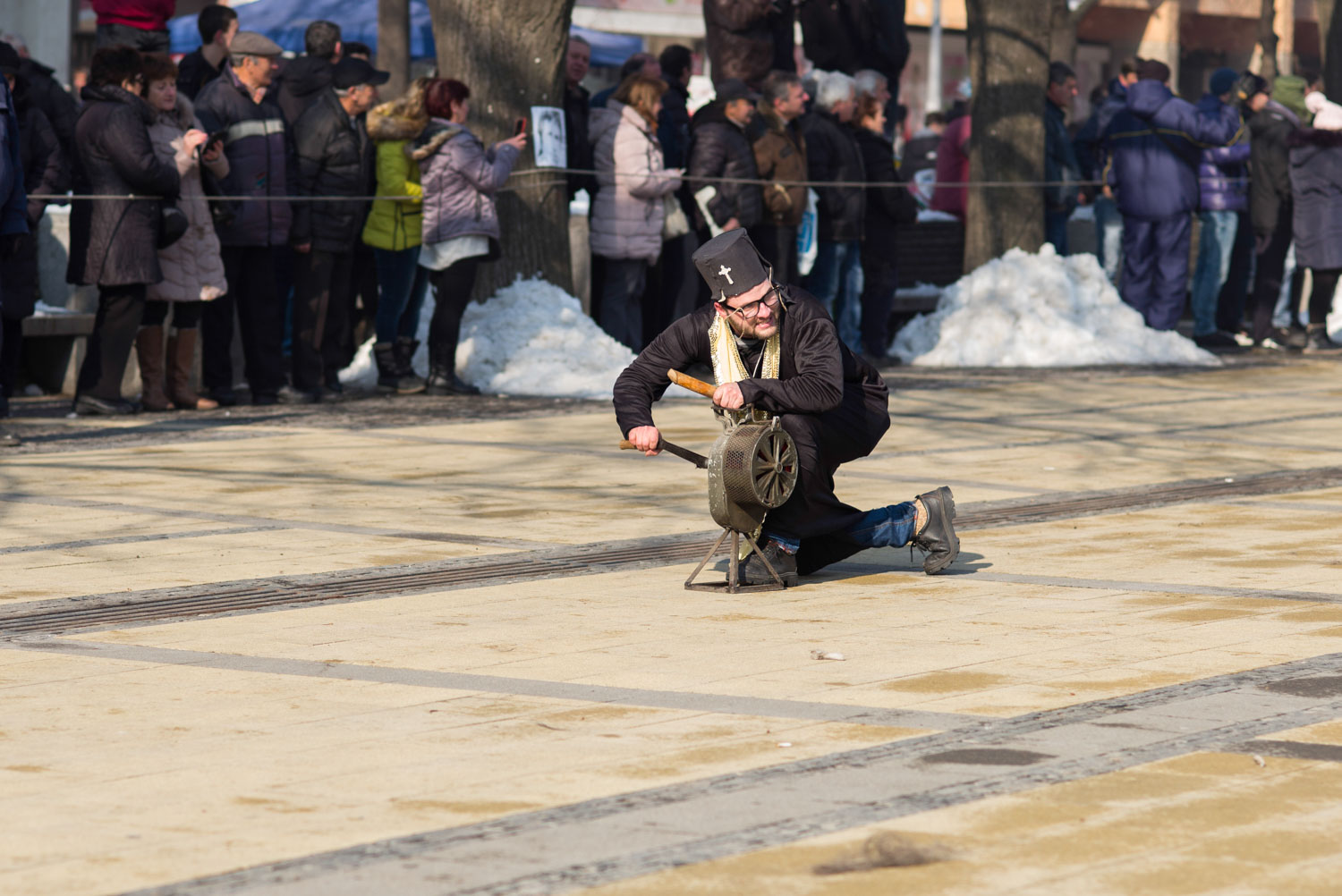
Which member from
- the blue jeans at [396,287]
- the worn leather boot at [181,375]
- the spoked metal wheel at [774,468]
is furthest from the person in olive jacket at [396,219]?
the spoked metal wheel at [774,468]

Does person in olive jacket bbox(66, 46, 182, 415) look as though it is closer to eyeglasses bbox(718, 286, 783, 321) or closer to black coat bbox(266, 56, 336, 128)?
black coat bbox(266, 56, 336, 128)

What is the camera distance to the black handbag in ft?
42.0

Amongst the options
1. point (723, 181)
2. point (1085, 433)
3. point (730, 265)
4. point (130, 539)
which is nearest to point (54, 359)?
point (723, 181)

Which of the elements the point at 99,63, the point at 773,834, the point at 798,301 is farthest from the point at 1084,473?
the point at 773,834

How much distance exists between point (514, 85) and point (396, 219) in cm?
159

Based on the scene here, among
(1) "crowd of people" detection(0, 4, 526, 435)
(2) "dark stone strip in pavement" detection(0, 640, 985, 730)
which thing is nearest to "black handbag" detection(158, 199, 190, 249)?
(1) "crowd of people" detection(0, 4, 526, 435)

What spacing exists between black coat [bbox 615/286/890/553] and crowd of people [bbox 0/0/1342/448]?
5006 mm

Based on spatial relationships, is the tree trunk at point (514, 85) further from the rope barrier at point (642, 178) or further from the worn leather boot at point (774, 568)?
A: the worn leather boot at point (774, 568)

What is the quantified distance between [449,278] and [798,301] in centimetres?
666

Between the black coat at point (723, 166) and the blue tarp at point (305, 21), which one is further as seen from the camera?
the blue tarp at point (305, 21)

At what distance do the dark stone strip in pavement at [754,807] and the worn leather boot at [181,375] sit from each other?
345 inches

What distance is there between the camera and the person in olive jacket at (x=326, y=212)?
45.9 ft

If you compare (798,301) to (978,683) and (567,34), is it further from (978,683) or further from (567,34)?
(567,34)

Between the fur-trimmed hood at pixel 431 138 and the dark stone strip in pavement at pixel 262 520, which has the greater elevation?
the fur-trimmed hood at pixel 431 138
